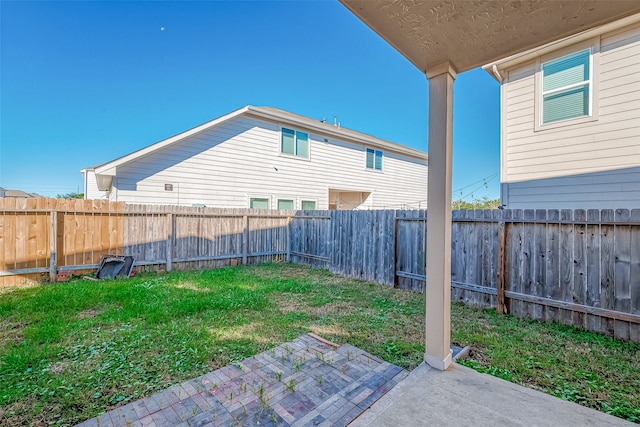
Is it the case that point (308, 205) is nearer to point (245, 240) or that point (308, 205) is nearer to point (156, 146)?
point (245, 240)

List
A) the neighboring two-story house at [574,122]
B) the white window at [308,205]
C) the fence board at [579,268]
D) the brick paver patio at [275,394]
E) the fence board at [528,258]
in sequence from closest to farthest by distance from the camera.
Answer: the brick paver patio at [275,394] → the fence board at [579,268] → the fence board at [528,258] → the neighboring two-story house at [574,122] → the white window at [308,205]

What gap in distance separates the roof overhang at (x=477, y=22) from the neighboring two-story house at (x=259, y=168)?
25.9 feet

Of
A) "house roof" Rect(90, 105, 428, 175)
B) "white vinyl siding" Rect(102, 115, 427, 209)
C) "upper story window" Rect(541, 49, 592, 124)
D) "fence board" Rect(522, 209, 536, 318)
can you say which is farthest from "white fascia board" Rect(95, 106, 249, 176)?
"fence board" Rect(522, 209, 536, 318)

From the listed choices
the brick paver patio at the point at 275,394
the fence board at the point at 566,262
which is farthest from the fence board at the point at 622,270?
the brick paver patio at the point at 275,394

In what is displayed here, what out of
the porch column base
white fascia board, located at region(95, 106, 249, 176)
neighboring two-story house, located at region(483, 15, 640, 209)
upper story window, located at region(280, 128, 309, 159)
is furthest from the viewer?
upper story window, located at region(280, 128, 309, 159)

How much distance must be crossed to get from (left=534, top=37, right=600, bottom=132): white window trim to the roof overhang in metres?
4.00

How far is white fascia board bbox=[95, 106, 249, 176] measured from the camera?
7.20m

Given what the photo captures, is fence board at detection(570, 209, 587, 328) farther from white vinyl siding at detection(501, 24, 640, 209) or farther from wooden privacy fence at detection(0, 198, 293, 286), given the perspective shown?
wooden privacy fence at detection(0, 198, 293, 286)

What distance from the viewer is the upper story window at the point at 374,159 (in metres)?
13.6

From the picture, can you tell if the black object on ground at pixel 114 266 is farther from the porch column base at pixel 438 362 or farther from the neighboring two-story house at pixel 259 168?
the porch column base at pixel 438 362

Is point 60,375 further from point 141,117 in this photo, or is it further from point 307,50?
point 141,117

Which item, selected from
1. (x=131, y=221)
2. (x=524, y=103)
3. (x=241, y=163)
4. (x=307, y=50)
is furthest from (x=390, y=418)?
(x=307, y=50)

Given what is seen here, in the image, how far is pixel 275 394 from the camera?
229 centimetres

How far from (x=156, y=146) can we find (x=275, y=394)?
7.89m
